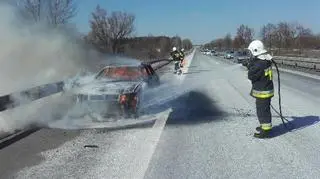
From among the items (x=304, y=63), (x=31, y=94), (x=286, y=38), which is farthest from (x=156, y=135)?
(x=286, y=38)

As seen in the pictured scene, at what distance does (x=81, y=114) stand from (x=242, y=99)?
604 cm

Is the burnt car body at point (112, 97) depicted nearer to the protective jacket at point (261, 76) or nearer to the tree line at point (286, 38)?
the protective jacket at point (261, 76)

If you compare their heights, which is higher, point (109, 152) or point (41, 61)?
point (41, 61)

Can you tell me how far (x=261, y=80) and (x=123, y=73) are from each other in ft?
18.6

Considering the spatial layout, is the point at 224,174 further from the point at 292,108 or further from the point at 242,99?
the point at 242,99

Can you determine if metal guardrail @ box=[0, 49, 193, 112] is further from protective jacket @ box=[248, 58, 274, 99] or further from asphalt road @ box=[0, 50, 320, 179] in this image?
protective jacket @ box=[248, 58, 274, 99]

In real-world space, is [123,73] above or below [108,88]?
above

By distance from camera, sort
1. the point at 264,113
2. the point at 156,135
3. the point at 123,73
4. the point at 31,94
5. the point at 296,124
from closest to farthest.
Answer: the point at 264,113 → the point at 156,135 → the point at 296,124 → the point at 31,94 → the point at 123,73

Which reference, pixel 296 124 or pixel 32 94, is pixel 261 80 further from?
pixel 32 94

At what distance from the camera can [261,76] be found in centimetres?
940

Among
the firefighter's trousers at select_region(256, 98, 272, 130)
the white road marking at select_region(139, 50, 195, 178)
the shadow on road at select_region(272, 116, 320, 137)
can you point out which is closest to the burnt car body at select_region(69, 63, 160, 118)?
the white road marking at select_region(139, 50, 195, 178)

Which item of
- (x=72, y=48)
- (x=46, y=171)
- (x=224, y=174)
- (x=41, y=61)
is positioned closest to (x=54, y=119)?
(x=41, y=61)

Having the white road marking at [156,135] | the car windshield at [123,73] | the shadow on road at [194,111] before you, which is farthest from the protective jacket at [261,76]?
the car windshield at [123,73]

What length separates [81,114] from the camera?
12164 millimetres
